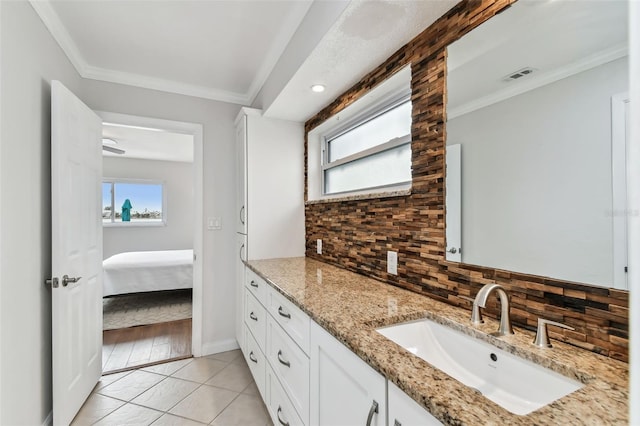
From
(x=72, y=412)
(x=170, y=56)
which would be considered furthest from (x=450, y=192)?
(x=72, y=412)

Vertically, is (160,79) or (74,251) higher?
(160,79)

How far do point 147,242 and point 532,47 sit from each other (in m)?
6.65

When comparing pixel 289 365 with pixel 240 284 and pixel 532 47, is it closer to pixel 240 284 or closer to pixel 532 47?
pixel 240 284

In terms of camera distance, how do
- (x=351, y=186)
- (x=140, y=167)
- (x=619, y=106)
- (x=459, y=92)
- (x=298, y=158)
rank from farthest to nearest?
1. (x=140, y=167)
2. (x=298, y=158)
3. (x=351, y=186)
4. (x=459, y=92)
5. (x=619, y=106)

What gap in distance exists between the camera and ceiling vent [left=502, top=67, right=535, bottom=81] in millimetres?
1015

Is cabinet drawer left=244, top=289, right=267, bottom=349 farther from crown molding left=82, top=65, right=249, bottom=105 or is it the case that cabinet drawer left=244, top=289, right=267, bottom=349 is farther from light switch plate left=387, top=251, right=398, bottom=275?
crown molding left=82, top=65, right=249, bottom=105

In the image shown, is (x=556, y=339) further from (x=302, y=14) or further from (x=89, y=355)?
(x=89, y=355)

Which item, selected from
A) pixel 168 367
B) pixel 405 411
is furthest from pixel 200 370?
pixel 405 411

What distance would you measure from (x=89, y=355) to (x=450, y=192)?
2.61 meters

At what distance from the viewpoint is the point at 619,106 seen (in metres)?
0.78

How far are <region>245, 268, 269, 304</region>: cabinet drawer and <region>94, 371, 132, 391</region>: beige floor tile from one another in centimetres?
124

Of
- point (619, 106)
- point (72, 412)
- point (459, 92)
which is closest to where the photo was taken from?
point (619, 106)

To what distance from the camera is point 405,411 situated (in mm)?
719

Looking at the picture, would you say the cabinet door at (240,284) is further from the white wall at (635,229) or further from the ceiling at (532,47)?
the white wall at (635,229)
